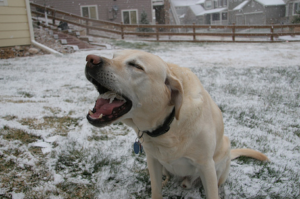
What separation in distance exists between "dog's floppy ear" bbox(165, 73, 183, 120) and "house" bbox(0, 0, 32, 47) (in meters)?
9.40

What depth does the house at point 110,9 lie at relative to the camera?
749 inches

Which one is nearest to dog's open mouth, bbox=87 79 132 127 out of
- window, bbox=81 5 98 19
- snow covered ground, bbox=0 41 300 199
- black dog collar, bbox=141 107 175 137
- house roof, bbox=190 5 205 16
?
black dog collar, bbox=141 107 175 137

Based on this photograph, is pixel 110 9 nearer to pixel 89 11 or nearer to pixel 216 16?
pixel 89 11

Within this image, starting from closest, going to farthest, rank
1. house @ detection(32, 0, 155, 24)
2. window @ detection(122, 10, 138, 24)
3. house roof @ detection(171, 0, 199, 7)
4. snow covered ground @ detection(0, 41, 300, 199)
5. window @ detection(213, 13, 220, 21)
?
1. snow covered ground @ detection(0, 41, 300, 199)
2. house @ detection(32, 0, 155, 24)
3. window @ detection(122, 10, 138, 24)
4. window @ detection(213, 13, 220, 21)
5. house roof @ detection(171, 0, 199, 7)

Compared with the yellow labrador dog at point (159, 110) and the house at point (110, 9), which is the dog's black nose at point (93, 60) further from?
the house at point (110, 9)

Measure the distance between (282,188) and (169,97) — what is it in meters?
1.42

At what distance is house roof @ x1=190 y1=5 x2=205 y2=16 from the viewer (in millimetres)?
38250

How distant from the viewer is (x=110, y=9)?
19.7m

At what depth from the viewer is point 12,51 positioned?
8945mm

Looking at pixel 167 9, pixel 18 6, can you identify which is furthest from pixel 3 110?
pixel 167 9

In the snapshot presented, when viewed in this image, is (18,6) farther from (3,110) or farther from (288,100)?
(288,100)

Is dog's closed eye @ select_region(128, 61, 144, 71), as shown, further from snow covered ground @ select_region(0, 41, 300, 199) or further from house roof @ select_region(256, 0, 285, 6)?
house roof @ select_region(256, 0, 285, 6)

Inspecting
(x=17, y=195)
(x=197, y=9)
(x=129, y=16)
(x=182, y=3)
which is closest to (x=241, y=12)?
(x=197, y=9)

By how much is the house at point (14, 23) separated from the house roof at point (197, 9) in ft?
109
